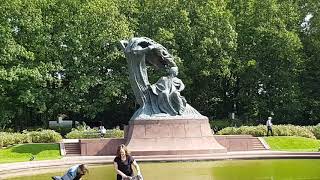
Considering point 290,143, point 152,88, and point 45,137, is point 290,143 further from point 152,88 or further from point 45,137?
point 45,137

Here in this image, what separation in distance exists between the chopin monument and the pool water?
3941 millimetres

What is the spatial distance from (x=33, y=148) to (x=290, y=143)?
1511 cm

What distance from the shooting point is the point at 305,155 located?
1034 inches

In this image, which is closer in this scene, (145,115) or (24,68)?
(145,115)

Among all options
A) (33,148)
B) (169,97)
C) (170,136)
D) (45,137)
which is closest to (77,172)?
(170,136)

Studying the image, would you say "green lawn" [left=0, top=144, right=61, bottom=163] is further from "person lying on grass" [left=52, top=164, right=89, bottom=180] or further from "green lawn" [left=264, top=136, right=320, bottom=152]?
"person lying on grass" [left=52, top=164, right=89, bottom=180]

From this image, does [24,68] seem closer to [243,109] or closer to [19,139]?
[19,139]

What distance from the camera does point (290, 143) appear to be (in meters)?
33.5

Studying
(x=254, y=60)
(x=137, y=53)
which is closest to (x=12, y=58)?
(x=137, y=53)

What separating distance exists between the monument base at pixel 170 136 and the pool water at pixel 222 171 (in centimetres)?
392

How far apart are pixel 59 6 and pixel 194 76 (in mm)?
13555

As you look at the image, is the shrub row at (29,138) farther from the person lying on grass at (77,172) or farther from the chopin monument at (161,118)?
the person lying on grass at (77,172)

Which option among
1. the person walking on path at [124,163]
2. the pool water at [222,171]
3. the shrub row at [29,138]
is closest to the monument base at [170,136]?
the pool water at [222,171]

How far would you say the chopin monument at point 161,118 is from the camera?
28.7 metres
